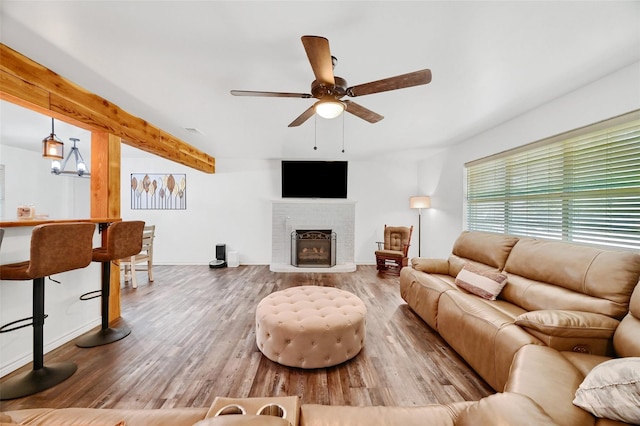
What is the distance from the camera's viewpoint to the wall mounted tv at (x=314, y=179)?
5.42m

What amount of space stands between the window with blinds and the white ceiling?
1.82 feet

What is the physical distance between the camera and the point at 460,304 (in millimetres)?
2119

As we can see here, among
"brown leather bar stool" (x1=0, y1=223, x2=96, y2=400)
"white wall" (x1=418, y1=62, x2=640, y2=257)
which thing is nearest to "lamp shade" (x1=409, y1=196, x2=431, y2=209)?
"white wall" (x1=418, y1=62, x2=640, y2=257)

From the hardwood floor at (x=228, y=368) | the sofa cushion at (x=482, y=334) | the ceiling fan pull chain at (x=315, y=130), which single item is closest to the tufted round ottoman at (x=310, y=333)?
the hardwood floor at (x=228, y=368)

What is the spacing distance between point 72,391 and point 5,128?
14.5ft

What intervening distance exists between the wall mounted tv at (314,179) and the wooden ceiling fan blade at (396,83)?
144 inches

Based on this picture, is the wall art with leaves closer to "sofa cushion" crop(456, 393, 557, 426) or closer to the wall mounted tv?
the wall mounted tv

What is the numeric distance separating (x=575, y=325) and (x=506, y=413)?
1164mm

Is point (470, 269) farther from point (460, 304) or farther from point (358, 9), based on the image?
point (358, 9)

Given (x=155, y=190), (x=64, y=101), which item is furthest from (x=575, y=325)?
(x=155, y=190)

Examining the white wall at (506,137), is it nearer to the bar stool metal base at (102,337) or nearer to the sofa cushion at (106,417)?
the sofa cushion at (106,417)

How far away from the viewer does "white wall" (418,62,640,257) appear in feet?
6.55

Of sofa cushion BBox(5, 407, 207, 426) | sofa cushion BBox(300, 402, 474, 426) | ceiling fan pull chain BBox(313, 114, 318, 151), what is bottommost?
sofa cushion BBox(300, 402, 474, 426)

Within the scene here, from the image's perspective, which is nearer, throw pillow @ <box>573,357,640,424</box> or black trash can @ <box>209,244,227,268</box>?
throw pillow @ <box>573,357,640,424</box>
